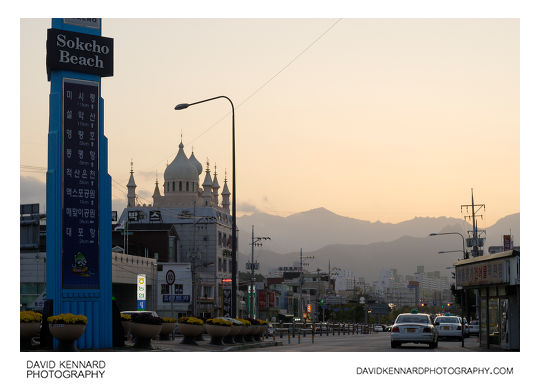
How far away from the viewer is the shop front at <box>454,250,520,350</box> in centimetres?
3159

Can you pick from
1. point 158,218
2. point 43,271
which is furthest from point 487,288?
point 158,218

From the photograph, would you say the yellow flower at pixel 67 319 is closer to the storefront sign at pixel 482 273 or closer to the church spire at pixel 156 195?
the storefront sign at pixel 482 273

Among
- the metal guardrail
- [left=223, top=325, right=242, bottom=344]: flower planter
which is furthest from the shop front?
the metal guardrail

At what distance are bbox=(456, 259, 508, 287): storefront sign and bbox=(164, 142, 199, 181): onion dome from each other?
13746 cm

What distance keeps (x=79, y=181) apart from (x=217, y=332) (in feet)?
29.6

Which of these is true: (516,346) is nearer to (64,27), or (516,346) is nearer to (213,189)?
(64,27)

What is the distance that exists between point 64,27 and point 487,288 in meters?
20.9

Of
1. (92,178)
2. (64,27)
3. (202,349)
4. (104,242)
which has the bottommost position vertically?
(202,349)

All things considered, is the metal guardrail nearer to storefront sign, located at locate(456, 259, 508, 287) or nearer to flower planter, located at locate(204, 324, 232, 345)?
storefront sign, located at locate(456, 259, 508, 287)

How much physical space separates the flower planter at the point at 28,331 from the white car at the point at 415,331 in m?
15.2

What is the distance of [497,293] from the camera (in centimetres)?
3472
